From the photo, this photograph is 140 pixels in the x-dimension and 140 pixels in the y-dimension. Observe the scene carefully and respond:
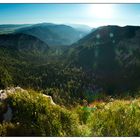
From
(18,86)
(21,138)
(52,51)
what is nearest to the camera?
(21,138)

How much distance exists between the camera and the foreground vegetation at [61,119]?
6.80 meters

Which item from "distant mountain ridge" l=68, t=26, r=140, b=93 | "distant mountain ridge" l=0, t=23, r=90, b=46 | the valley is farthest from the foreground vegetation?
"distant mountain ridge" l=0, t=23, r=90, b=46

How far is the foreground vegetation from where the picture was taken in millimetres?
6797

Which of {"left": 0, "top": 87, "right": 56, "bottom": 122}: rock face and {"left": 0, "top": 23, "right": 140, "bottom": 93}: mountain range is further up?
{"left": 0, "top": 23, "right": 140, "bottom": 93}: mountain range

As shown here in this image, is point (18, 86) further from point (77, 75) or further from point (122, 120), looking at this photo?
point (122, 120)

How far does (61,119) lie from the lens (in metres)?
6.91

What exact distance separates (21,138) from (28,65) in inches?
55.7

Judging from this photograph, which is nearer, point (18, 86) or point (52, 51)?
point (18, 86)

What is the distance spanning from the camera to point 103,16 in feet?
24.5

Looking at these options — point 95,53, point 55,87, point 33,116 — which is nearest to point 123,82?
point 95,53

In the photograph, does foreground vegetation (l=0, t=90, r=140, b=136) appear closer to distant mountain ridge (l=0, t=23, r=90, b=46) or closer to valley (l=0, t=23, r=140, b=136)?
valley (l=0, t=23, r=140, b=136)

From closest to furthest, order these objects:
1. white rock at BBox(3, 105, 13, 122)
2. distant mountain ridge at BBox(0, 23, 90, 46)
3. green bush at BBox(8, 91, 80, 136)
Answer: green bush at BBox(8, 91, 80, 136) → white rock at BBox(3, 105, 13, 122) → distant mountain ridge at BBox(0, 23, 90, 46)

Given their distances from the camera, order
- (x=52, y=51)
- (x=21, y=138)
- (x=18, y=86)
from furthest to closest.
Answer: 1. (x=52, y=51)
2. (x=18, y=86)
3. (x=21, y=138)

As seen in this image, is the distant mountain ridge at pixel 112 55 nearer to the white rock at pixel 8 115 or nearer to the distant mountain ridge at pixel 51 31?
the distant mountain ridge at pixel 51 31
